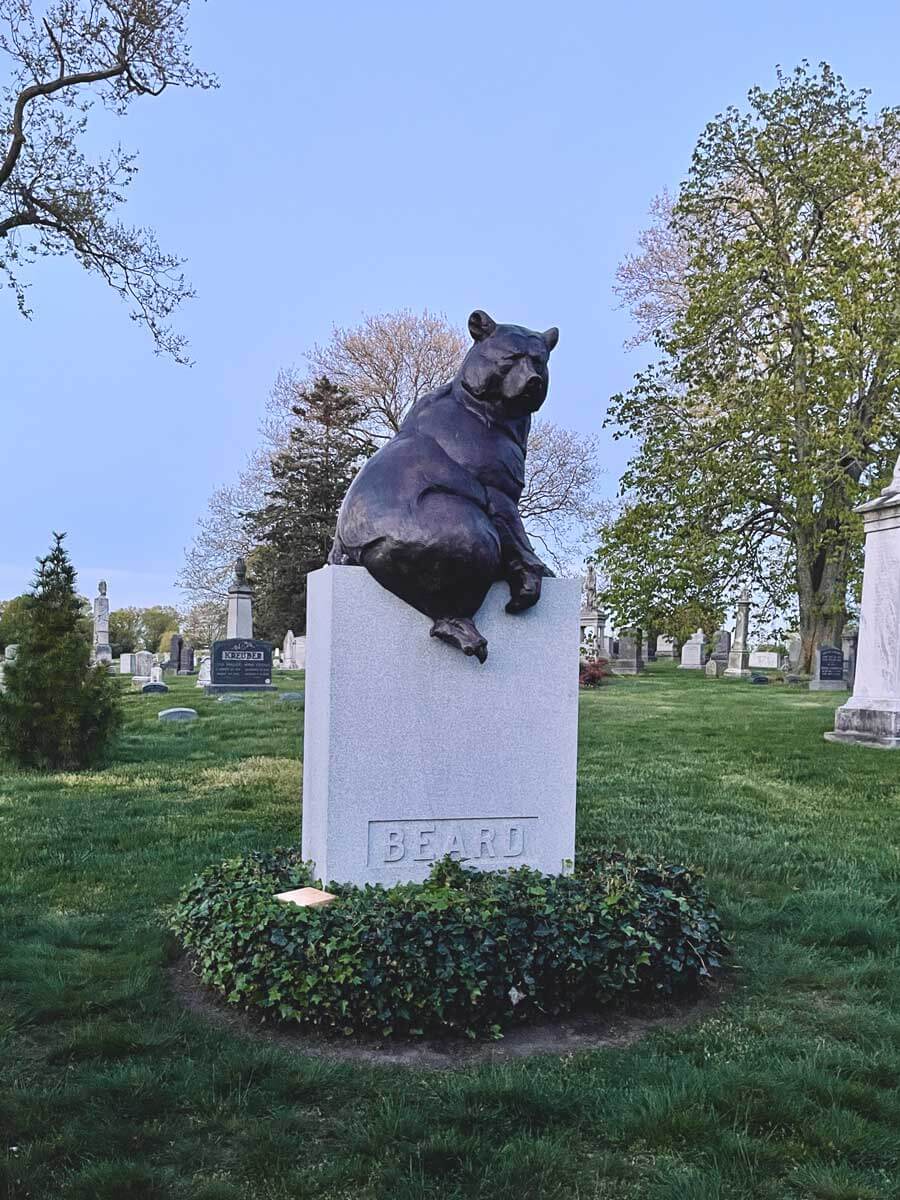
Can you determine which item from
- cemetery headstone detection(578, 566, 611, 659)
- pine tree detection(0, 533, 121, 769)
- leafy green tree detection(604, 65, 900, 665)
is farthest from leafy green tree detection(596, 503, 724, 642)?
pine tree detection(0, 533, 121, 769)

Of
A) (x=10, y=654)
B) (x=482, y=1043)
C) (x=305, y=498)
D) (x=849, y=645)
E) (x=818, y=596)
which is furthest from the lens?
(x=305, y=498)

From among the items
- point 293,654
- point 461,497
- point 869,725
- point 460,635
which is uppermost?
point 461,497

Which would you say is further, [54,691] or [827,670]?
[827,670]

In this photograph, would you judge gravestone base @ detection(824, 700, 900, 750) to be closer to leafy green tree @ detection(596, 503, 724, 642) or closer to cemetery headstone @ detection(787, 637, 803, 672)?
leafy green tree @ detection(596, 503, 724, 642)

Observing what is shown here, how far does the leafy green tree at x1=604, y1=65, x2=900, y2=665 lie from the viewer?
1986 centimetres

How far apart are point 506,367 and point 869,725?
333 inches

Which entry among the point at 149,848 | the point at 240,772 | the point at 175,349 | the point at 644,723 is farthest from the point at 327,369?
the point at 149,848

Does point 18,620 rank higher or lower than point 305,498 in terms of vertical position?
lower

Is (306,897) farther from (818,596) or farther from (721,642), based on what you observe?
(721,642)

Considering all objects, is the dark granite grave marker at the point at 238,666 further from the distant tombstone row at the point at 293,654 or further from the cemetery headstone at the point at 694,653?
the cemetery headstone at the point at 694,653

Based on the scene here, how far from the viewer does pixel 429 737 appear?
3975 mm

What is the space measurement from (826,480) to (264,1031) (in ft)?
67.0

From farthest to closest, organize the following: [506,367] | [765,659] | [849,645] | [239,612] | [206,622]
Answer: [206,622] → [765,659] → [849,645] → [239,612] → [506,367]

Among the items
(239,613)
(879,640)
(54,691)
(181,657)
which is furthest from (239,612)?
(879,640)
